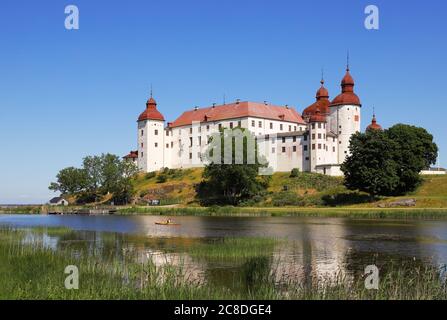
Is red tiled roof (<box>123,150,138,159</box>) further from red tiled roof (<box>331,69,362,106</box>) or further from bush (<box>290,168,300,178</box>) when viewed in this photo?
red tiled roof (<box>331,69,362,106</box>)

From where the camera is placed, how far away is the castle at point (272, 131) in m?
112

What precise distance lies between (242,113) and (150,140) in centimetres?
2410

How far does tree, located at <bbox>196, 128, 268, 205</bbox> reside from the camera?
98.0 metres

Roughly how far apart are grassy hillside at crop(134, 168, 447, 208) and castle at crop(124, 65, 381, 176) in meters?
5.20

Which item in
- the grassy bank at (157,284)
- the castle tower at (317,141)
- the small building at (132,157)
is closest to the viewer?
the grassy bank at (157,284)

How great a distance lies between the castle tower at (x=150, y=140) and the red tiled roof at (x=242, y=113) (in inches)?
239

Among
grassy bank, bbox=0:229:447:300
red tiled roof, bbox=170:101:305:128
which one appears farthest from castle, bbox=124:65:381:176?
grassy bank, bbox=0:229:447:300

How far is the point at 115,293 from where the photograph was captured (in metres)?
17.1

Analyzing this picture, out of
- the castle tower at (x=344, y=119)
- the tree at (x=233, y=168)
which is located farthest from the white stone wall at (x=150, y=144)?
the castle tower at (x=344, y=119)

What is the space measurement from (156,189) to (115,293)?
103303 mm

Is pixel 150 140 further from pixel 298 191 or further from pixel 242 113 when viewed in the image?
pixel 298 191

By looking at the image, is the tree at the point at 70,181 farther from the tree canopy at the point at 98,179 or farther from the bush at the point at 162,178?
the bush at the point at 162,178

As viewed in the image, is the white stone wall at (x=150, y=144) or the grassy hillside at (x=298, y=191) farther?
the white stone wall at (x=150, y=144)
